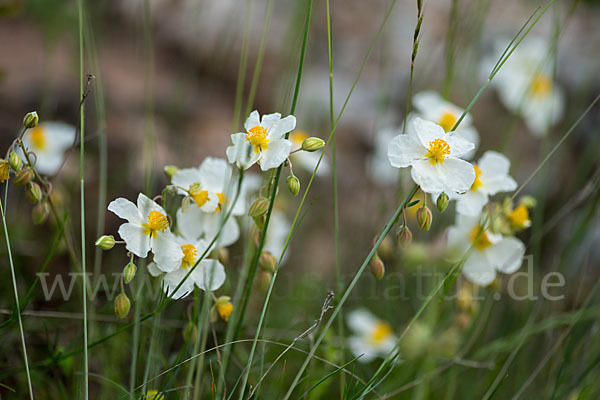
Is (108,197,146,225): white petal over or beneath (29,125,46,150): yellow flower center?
over

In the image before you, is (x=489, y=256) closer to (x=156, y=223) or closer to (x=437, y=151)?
(x=437, y=151)

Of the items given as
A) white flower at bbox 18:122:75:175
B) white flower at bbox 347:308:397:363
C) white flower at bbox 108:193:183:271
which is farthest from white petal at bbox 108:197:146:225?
white flower at bbox 347:308:397:363

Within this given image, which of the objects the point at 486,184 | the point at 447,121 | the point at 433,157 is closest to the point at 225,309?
the point at 433,157

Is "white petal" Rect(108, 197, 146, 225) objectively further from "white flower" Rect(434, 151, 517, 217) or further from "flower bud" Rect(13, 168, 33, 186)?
"white flower" Rect(434, 151, 517, 217)

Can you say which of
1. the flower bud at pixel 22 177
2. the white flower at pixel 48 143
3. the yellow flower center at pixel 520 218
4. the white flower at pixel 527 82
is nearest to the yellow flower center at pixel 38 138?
the white flower at pixel 48 143

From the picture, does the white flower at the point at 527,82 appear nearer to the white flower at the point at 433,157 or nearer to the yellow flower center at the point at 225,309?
the white flower at the point at 433,157

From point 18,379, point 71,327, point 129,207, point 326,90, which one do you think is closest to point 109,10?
point 326,90

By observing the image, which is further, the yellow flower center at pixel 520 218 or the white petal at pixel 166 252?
the yellow flower center at pixel 520 218
